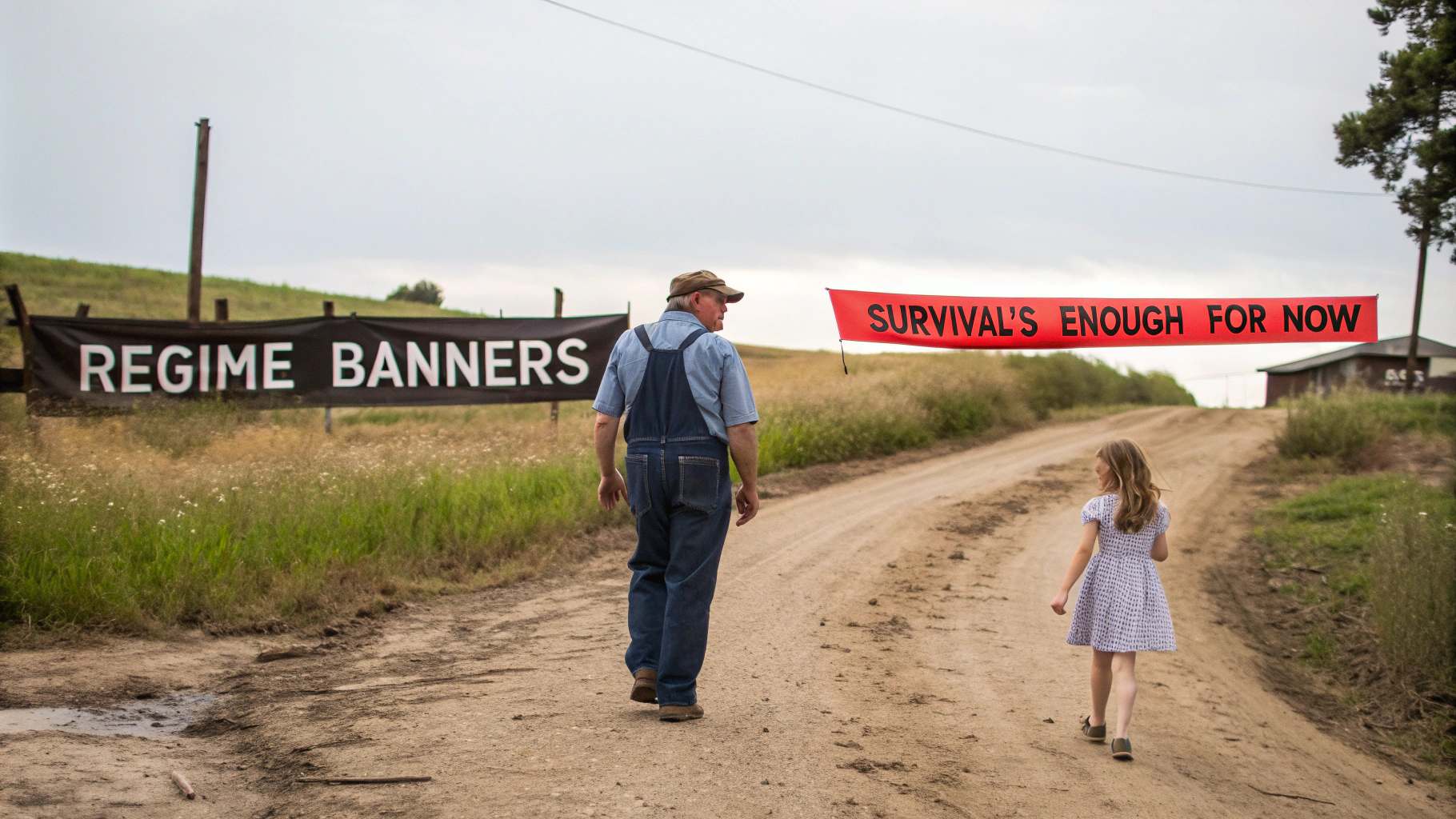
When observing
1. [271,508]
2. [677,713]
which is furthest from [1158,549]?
[271,508]

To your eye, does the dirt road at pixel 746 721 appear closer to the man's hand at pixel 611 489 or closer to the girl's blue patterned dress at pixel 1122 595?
the girl's blue patterned dress at pixel 1122 595

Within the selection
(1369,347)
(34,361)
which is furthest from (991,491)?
(1369,347)

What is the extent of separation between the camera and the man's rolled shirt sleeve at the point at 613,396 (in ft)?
14.9

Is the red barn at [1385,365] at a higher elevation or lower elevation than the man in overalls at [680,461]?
higher

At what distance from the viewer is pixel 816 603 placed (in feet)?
25.1

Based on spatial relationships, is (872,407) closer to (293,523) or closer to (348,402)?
(348,402)

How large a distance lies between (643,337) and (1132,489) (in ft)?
8.15

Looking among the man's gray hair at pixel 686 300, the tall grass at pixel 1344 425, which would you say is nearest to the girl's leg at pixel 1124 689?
the man's gray hair at pixel 686 300

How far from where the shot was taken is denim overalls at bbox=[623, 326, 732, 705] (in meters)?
4.41

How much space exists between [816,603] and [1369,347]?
1746 inches

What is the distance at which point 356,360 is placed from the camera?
48.0ft

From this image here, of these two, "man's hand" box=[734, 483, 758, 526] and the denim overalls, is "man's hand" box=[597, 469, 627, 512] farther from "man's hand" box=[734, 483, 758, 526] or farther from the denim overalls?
"man's hand" box=[734, 483, 758, 526]

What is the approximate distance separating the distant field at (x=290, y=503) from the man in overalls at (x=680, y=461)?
3551 mm

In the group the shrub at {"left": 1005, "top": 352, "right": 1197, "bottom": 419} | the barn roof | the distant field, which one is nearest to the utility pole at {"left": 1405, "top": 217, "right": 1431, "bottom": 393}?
the shrub at {"left": 1005, "top": 352, "right": 1197, "bottom": 419}
